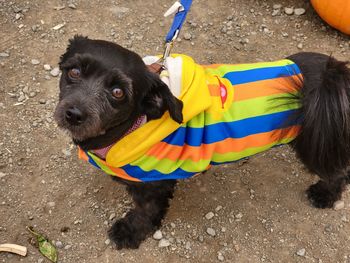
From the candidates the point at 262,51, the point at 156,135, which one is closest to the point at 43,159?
the point at 156,135

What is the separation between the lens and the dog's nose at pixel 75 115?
254cm

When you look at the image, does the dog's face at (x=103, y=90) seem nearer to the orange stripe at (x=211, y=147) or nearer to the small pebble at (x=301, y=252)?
the orange stripe at (x=211, y=147)

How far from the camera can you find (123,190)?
12.1ft

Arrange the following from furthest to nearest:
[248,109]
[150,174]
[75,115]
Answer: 1. [150,174]
2. [248,109]
3. [75,115]

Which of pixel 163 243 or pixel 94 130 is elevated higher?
pixel 94 130

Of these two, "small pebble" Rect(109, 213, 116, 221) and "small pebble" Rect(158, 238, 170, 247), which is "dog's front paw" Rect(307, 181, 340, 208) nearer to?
"small pebble" Rect(158, 238, 170, 247)

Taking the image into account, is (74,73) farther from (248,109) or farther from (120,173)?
(248,109)

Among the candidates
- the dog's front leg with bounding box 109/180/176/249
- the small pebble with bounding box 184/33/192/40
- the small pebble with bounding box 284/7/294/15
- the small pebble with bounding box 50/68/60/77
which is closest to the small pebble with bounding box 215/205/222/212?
the dog's front leg with bounding box 109/180/176/249

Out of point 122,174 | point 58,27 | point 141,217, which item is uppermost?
point 122,174

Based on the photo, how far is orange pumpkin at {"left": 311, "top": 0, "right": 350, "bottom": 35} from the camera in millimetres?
4309

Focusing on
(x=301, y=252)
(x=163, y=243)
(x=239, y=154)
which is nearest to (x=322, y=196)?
(x=301, y=252)

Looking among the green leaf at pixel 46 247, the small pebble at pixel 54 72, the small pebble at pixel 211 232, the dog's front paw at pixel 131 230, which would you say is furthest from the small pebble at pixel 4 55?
the small pebble at pixel 211 232

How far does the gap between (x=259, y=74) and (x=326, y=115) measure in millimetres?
484

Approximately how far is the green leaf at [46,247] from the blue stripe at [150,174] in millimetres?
957
